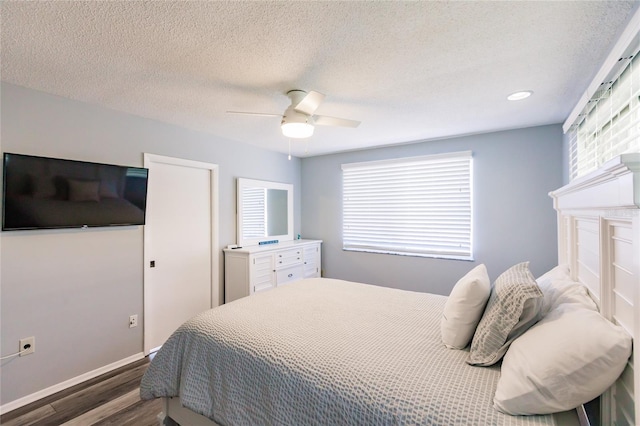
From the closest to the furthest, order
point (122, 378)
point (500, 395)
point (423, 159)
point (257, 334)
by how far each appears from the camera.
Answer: point (500, 395), point (257, 334), point (122, 378), point (423, 159)

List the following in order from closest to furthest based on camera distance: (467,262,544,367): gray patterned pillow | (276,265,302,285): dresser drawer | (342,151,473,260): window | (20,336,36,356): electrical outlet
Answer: (467,262,544,367): gray patterned pillow < (20,336,36,356): electrical outlet < (342,151,473,260): window < (276,265,302,285): dresser drawer

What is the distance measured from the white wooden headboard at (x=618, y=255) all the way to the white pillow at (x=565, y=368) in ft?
0.17

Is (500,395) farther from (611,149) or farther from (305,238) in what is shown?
(305,238)

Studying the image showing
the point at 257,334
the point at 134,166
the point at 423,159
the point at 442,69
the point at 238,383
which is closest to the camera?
the point at 238,383

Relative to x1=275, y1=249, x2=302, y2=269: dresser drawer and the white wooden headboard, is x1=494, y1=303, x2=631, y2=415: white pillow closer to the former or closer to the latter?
the white wooden headboard

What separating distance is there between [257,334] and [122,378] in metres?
1.85

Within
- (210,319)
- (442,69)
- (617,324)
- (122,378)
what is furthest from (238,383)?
(442,69)

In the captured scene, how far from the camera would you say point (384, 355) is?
1.34 metres

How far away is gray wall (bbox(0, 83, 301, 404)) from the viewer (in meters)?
2.11

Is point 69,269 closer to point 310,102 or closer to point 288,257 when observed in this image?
point 288,257

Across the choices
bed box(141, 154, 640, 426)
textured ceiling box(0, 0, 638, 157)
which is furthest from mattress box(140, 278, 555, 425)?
textured ceiling box(0, 0, 638, 157)

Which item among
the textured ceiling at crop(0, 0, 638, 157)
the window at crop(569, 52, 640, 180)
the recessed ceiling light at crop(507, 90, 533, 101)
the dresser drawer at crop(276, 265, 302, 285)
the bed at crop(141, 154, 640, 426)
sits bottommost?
the dresser drawer at crop(276, 265, 302, 285)

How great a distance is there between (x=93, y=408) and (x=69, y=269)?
1.10 meters

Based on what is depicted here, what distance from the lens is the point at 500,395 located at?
1000 mm
